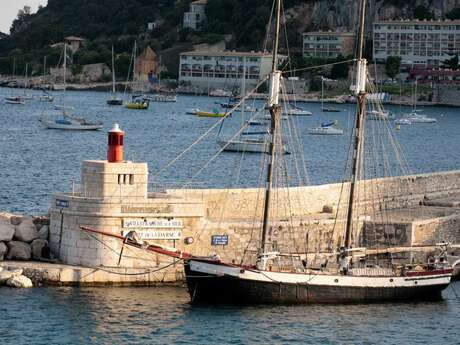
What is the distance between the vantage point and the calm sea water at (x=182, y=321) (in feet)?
110

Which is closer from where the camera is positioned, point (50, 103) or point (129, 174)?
point (129, 174)

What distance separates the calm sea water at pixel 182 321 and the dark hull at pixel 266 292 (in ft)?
0.84

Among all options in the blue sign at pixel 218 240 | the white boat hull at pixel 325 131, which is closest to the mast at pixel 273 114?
the blue sign at pixel 218 240

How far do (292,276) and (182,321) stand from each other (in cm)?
342

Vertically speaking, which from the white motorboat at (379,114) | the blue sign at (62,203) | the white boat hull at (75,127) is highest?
the white motorboat at (379,114)

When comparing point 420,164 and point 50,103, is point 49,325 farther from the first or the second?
point 50,103

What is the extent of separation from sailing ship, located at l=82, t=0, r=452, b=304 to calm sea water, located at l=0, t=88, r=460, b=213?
873cm

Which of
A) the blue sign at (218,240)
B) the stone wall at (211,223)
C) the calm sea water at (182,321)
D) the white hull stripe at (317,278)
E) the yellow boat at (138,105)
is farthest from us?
the yellow boat at (138,105)

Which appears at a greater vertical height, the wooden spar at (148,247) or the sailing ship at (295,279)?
the wooden spar at (148,247)

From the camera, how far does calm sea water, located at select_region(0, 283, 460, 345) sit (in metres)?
33.5

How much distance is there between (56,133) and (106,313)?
78.8m

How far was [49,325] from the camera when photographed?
34094 mm

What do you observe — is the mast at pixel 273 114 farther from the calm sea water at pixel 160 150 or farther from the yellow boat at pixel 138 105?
the yellow boat at pixel 138 105

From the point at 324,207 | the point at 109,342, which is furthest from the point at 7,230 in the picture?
the point at 324,207
